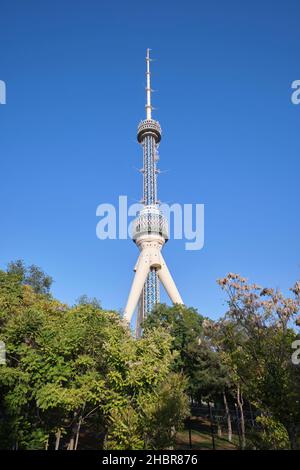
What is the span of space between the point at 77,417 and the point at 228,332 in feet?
25.3

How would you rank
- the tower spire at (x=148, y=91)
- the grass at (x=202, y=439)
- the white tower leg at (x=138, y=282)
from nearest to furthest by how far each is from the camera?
the grass at (x=202, y=439) < the white tower leg at (x=138, y=282) < the tower spire at (x=148, y=91)

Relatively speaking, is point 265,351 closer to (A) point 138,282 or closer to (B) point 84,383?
(B) point 84,383

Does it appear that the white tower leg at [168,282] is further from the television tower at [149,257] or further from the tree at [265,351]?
the tree at [265,351]

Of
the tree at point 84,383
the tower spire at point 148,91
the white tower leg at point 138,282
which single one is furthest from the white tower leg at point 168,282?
the tree at point 84,383

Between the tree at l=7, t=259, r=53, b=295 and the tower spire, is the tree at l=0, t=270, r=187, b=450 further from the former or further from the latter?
the tower spire

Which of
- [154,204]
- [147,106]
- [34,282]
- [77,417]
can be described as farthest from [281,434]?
[147,106]

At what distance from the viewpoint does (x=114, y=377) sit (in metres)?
15.2

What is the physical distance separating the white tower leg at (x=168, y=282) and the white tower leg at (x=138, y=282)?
6.88 ft

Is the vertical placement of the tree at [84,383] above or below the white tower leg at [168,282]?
below

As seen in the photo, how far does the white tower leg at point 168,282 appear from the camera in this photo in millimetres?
43719

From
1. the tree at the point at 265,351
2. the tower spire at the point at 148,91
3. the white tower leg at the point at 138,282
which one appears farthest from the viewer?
the tower spire at the point at 148,91

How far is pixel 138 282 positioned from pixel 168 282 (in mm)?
4098
